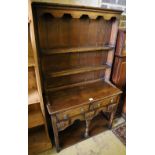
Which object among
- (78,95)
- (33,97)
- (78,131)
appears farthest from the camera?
(78,131)

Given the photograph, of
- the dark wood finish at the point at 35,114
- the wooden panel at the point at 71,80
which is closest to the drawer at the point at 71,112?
the dark wood finish at the point at 35,114

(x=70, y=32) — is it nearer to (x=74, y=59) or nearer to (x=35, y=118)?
(x=74, y=59)

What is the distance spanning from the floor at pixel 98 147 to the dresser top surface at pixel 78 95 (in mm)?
722

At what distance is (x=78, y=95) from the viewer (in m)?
1.50

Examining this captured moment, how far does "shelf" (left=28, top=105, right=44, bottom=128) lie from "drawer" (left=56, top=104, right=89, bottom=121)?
24 centimetres

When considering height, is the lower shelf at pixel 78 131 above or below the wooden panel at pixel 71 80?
below

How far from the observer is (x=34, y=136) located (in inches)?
64.4

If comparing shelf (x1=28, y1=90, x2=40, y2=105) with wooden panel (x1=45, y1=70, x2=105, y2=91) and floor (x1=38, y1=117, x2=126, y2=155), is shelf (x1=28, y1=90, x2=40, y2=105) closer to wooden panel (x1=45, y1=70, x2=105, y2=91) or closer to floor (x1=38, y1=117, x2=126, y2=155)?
wooden panel (x1=45, y1=70, x2=105, y2=91)

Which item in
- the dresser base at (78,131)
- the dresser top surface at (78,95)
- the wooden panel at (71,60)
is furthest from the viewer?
the dresser base at (78,131)

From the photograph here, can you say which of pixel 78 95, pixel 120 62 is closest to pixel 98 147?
pixel 78 95

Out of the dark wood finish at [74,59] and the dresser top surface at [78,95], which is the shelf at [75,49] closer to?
the dark wood finish at [74,59]

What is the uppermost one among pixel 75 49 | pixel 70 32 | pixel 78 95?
pixel 70 32

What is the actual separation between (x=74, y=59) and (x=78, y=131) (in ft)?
3.67

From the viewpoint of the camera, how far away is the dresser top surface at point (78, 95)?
4.30 feet
